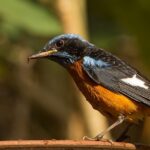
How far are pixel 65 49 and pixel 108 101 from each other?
25.3 inches

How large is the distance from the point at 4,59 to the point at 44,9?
1.27 m

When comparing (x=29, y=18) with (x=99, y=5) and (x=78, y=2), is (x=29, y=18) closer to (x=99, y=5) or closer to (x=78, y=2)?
(x=78, y=2)

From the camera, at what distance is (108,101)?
5887 mm

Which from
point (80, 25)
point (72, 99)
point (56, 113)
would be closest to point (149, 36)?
point (80, 25)

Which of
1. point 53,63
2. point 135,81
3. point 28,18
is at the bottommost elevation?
point 135,81

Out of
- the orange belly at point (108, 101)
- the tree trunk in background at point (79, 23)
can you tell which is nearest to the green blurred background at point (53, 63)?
the tree trunk in background at point (79, 23)

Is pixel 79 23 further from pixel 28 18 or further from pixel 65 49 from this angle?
pixel 65 49

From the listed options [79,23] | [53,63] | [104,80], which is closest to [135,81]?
[104,80]

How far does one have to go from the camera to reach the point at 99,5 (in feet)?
30.0

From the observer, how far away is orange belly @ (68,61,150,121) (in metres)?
5.91

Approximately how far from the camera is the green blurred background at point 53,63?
751cm

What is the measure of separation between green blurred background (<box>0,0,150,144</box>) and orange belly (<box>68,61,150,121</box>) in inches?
13.5

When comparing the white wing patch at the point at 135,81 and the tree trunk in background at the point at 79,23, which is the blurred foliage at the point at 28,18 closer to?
the tree trunk in background at the point at 79,23

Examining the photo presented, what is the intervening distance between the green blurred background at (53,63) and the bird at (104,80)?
39cm
